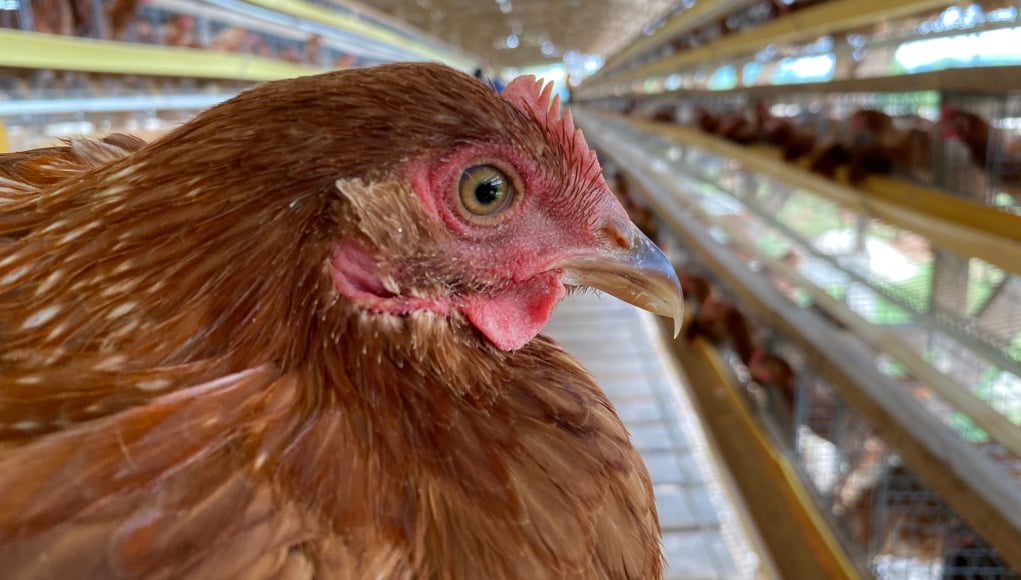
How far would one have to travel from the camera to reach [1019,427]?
4.30 feet

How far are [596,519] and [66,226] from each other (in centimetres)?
51

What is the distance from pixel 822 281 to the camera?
2553 mm

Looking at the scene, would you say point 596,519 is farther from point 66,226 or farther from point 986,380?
point 986,380

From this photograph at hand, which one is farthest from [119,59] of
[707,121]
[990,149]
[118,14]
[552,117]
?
[707,121]

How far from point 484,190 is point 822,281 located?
2329 millimetres

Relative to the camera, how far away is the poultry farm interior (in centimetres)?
141

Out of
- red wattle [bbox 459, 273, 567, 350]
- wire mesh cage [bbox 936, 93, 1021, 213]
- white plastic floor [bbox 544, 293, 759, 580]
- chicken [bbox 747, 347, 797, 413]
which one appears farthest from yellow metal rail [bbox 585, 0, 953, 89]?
red wattle [bbox 459, 273, 567, 350]

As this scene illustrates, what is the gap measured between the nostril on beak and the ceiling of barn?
26.3 ft

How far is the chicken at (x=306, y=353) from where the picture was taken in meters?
0.45

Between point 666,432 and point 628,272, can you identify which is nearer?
point 628,272

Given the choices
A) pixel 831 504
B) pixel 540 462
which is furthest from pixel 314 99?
pixel 831 504

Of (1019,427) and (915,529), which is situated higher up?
(1019,427)

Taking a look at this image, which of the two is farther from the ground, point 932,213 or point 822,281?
point 932,213

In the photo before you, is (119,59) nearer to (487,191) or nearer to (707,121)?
(487,191)
